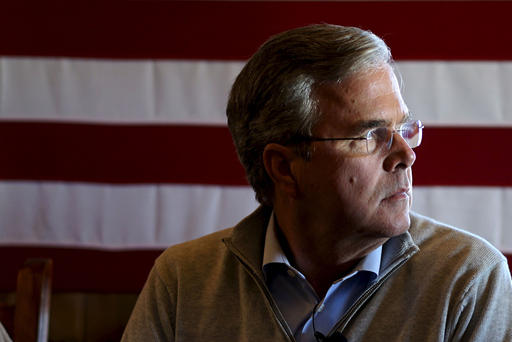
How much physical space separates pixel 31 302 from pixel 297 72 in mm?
683

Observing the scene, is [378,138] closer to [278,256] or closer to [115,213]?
[278,256]

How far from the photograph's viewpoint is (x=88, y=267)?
194 cm

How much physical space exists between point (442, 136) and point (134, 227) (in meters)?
0.93

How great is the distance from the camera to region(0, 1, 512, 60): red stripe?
1.84 m

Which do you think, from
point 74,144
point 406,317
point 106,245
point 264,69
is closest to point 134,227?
point 106,245

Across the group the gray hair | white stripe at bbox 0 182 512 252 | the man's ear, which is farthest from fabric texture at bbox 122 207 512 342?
white stripe at bbox 0 182 512 252

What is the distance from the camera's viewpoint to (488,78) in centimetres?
183

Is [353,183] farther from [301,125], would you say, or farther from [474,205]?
[474,205]

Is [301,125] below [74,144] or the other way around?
the other way around

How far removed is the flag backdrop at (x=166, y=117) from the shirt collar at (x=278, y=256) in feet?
1.98

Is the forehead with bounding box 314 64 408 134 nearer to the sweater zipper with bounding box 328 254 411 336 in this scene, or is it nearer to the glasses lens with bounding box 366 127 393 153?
the glasses lens with bounding box 366 127 393 153

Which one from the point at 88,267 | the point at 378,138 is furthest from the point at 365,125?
the point at 88,267

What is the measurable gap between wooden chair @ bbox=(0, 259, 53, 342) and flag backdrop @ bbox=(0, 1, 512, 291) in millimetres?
629

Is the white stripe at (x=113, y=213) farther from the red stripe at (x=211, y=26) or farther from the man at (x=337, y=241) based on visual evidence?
the man at (x=337, y=241)
